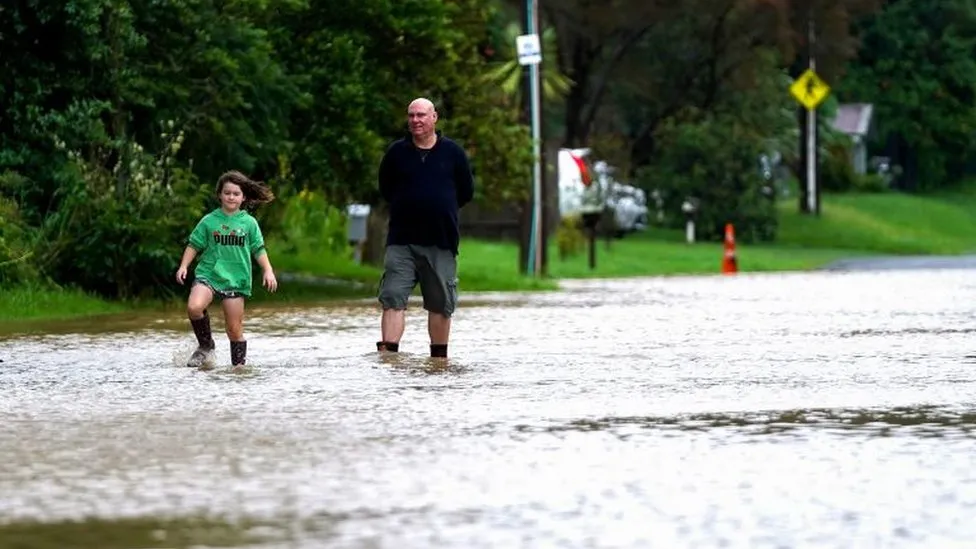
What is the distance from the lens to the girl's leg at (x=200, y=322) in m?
16.8

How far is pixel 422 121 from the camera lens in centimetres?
1708

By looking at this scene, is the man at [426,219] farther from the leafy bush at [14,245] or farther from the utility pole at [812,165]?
the utility pole at [812,165]

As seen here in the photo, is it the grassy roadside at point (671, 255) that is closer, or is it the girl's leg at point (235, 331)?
the girl's leg at point (235, 331)

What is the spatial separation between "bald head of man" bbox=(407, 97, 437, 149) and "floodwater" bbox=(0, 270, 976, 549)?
4.77ft

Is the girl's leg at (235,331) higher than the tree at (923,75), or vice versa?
the tree at (923,75)

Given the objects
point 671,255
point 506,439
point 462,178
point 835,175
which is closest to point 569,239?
point 671,255

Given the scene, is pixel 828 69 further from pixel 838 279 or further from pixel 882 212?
pixel 838 279

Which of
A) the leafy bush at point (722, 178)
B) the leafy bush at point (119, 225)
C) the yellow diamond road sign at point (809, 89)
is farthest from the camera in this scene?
the yellow diamond road sign at point (809, 89)

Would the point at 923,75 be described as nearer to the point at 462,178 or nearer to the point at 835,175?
the point at 835,175

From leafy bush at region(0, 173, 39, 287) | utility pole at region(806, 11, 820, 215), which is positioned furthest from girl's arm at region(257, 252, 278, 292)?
utility pole at region(806, 11, 820, 215)

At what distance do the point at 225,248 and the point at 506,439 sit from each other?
223 inches

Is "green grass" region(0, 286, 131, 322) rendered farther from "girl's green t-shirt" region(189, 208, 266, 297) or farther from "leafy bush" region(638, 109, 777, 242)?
"leafy bush" region(638, 109, 777, 242)

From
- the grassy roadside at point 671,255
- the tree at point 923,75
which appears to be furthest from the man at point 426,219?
the tree at point 923,75

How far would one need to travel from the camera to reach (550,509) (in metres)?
9.24
